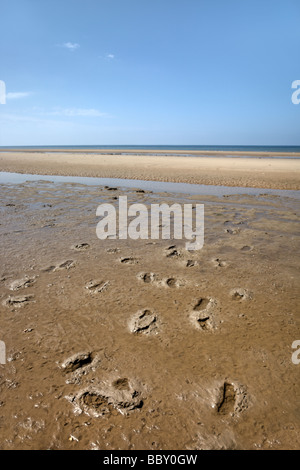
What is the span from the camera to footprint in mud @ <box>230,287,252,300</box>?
10.6 feet

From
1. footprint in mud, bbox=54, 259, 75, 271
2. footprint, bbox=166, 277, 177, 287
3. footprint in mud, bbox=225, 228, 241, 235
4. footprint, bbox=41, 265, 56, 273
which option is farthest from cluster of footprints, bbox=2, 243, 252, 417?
footprint in mud, bbox=225, 228, 241, 235

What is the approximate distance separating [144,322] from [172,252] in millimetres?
1977

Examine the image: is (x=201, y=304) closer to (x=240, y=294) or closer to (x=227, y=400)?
(x=240, y=294)

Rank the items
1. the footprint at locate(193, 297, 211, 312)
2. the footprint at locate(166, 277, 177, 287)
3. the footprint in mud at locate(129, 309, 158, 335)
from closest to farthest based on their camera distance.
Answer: the footprint in mud at locate(129, 309, 158, 335) → the footprint at locate(193, 297, 211, 312) → the footprint at locate(166, 277, 177, 287)

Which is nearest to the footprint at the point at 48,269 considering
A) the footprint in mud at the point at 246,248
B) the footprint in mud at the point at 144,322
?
the footprint in mud at the point at 144,322

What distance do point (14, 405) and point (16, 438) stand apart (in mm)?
244

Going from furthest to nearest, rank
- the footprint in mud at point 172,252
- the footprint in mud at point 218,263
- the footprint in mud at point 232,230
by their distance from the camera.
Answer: the footprint in mud at point 232,230 < the footprint in mud at point 172,252 < the footprint in mud at point 218,263

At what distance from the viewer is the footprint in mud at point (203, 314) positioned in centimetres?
271

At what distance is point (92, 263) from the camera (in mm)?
4105

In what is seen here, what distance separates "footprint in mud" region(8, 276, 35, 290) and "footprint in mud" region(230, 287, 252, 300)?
258cm

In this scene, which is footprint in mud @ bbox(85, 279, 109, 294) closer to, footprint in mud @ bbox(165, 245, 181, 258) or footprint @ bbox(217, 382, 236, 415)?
footprint in mud @ bbox(165, 245, 181, 258)

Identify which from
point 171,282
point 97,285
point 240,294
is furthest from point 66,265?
point 240,294

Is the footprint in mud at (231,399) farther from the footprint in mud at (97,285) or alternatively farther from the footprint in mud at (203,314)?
the footprint in mud at (97,285)

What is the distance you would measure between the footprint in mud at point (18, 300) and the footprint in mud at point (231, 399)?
2.27 meters
